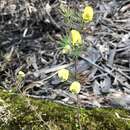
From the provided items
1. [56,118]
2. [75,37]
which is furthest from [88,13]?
[56,118]

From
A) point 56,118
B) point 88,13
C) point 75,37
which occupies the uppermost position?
point 88,13

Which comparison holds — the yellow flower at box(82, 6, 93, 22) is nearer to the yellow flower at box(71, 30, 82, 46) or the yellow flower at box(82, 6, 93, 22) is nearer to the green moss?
the yellow flower at box(71, 30, 82, 46)

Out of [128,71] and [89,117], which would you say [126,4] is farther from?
[89,117]

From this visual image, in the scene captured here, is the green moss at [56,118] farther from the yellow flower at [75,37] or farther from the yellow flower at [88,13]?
the yellow flower at [88,13]

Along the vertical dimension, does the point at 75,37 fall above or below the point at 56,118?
above

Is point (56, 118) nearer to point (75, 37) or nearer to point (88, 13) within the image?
point (75, 37)

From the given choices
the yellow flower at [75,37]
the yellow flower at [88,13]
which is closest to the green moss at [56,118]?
the yellow flower at [75,37]

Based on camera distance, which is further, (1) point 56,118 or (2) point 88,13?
(1) point 56,118

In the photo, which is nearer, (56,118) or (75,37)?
(75,37)
